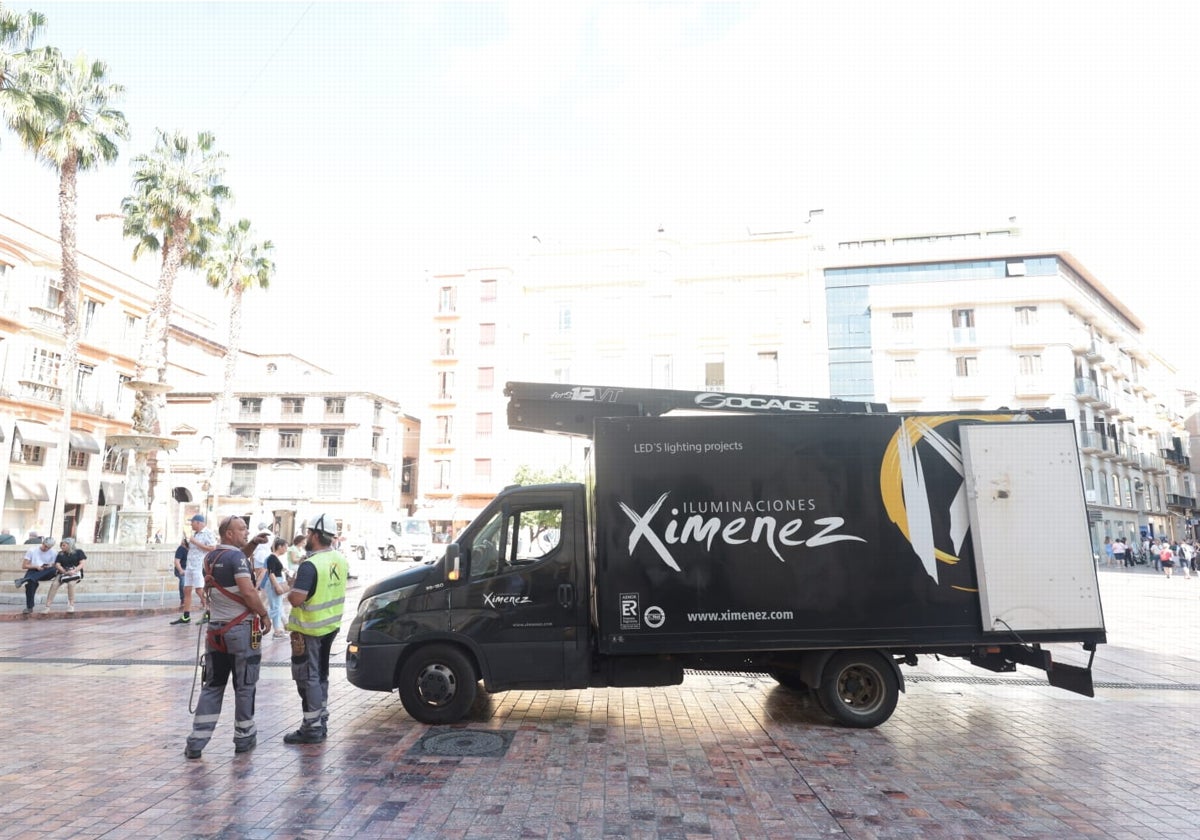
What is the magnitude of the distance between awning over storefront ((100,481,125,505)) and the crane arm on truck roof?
34650 millimetres

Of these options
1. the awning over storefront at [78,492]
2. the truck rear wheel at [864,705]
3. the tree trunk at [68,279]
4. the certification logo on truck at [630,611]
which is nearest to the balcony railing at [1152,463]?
the truck rear wheel at [864,705]

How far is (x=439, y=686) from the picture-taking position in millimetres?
6832

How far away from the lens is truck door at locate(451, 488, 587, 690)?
6.78 metres

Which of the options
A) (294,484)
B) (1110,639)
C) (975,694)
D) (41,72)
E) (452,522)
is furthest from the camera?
(294,484)

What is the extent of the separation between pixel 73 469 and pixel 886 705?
36733mm

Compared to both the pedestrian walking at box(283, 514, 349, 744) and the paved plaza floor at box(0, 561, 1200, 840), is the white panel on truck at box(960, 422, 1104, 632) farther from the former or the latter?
the pedestrian walking at box(283, 514, 349, 744)

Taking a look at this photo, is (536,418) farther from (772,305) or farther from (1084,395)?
(1084,395)

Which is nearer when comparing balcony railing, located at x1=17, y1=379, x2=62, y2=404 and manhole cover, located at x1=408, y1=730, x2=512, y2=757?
manhole cover, located at x1=408, y1=730, x2=512, y2=757

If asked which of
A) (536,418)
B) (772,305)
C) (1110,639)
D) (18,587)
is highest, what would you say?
(772,305)

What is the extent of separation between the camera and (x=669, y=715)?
7395mm

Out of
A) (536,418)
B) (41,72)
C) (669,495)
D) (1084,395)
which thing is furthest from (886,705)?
(1084,395)

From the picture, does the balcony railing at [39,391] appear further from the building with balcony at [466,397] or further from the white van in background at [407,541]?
the building with balcony at [466,397]

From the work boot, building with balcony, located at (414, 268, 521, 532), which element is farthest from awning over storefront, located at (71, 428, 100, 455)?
the work boot

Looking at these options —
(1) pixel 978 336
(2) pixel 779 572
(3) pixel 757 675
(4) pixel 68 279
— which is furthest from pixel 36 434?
(1) pixel 978 336
